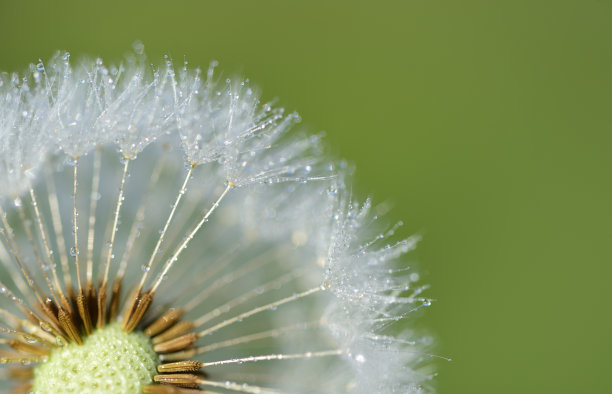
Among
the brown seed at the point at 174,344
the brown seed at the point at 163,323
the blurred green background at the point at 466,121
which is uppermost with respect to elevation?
the blurred green background at the point at 466,121

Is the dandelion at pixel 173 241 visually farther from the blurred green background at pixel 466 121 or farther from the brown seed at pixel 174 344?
the blurred green background at pixel 466 121

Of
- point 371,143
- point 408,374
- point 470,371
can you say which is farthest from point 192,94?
point 470,371

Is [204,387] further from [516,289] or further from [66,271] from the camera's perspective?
[516,289]

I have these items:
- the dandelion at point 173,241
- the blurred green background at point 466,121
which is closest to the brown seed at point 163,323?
the dandelion at point 173,241

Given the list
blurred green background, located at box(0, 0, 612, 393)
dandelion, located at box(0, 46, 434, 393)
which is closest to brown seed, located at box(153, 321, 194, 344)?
dandelion, located at box(0, 46, 434, 393)

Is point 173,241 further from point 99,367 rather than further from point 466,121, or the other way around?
point 466,121

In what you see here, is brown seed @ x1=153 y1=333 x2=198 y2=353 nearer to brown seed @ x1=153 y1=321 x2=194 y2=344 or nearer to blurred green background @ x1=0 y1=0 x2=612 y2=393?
brown seed @ x1=153 y1=321 x2=194 y2=344

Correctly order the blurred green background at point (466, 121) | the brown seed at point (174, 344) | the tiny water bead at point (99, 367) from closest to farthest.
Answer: the tiny water bead at point (99, 367) → the brown seed at point (174, 344) → the blurred green background at point (466, 121)

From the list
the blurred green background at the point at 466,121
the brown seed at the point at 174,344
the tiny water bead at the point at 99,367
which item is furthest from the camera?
the blurred green background at the point at 466,121

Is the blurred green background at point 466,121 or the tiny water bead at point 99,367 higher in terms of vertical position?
the blurred green background at point 466,121
